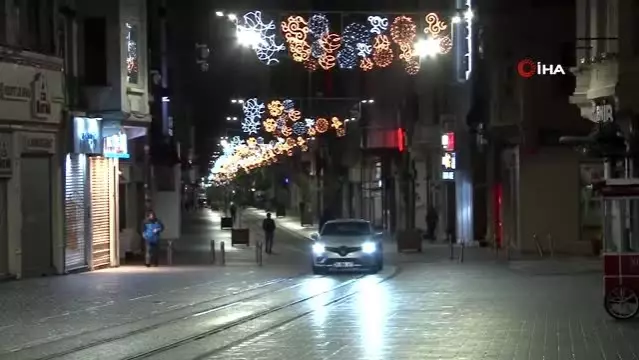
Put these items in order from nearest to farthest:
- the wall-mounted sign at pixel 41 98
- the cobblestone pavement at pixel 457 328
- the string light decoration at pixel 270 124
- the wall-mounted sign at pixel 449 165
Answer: the cobblestone pavement at pixel 457 328, the wall-mounted sign at pixel 41 98, the wall-mounted sign at pixel 449 165, the string light decoration at pixel 270 124

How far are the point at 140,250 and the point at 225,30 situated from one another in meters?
12.1

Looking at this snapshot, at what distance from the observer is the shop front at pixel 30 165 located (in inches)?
1222

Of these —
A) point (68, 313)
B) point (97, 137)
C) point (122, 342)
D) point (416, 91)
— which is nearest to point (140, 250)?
point (97, 137)

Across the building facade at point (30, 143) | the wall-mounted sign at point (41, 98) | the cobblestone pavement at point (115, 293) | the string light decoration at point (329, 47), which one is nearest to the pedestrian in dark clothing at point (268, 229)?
the cobblestone pavement at point (115, 293)

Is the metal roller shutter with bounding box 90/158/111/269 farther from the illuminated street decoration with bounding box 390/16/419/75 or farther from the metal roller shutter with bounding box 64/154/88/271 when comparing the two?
the illuminated street decoration with bounding box 390/16/419/75

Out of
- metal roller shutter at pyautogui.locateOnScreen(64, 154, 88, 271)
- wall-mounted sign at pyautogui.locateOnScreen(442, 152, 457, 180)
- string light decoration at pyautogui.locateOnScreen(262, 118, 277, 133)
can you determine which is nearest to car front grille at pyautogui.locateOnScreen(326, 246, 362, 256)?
metal roller shutter at pyautogui.locateOnScreen(64, 154, 88, 271)

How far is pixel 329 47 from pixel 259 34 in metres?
2.62

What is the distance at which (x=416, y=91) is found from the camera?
6172 cm

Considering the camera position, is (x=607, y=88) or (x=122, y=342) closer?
(x=122, y=342)

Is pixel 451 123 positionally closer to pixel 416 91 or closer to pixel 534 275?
pixel 416 91

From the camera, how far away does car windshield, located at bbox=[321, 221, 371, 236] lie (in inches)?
1416

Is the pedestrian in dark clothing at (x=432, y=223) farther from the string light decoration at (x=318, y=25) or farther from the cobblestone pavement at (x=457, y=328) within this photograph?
the cobblestone pavement at (x=457, y=328)

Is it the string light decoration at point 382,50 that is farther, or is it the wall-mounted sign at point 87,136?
the wall-mounted sign at point 87,136

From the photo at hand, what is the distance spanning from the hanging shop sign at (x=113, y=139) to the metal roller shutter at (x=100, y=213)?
0.57m
